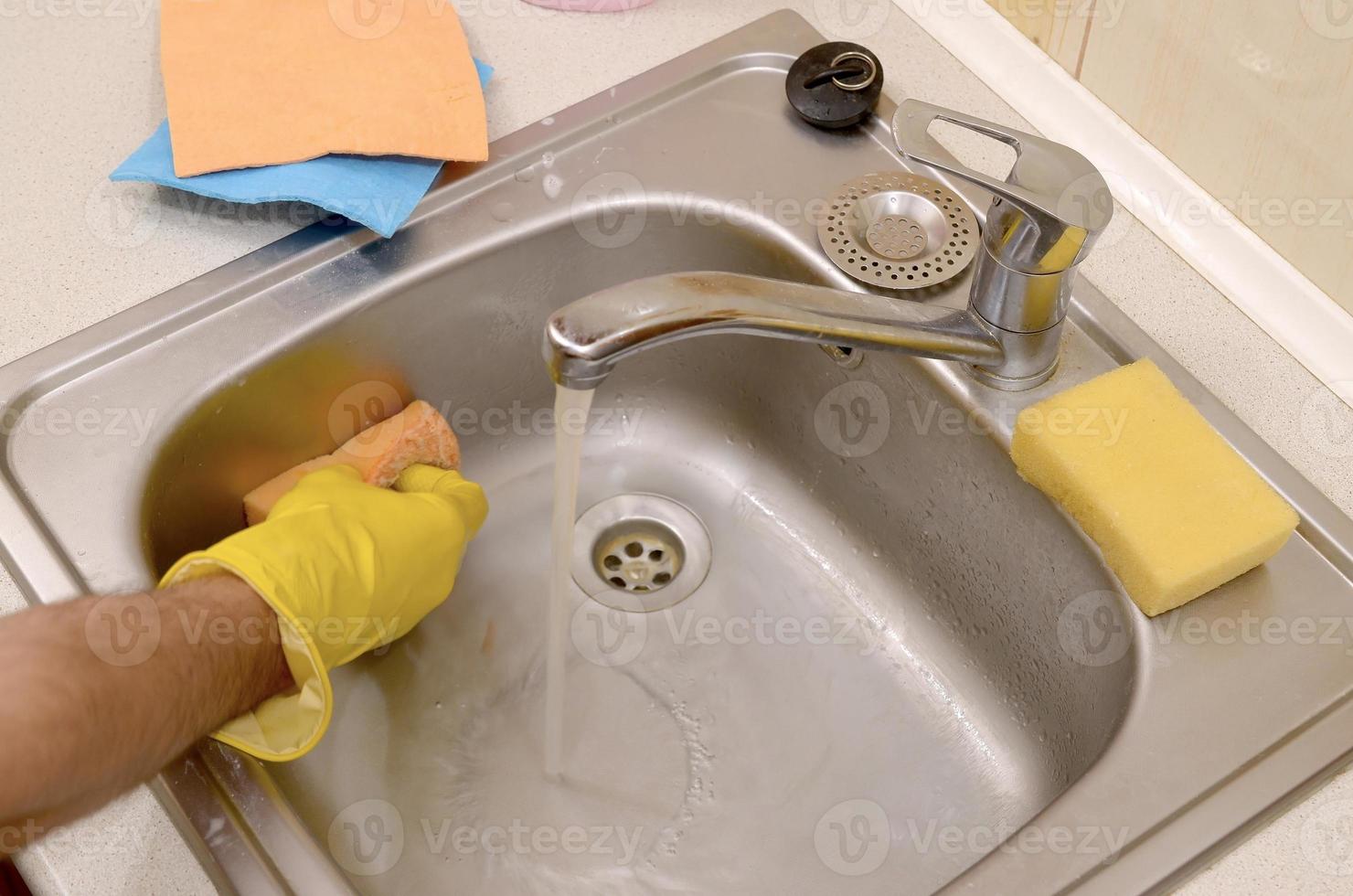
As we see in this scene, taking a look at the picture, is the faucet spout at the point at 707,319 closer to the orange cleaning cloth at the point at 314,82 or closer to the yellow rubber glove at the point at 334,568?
the yellow rubber glove at the point at 334,568

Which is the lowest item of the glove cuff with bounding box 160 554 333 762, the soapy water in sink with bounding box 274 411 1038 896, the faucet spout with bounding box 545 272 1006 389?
the soapy water in sink with bounding box 274 411 1038 896

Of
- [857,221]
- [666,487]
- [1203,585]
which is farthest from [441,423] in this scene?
[1203,585]

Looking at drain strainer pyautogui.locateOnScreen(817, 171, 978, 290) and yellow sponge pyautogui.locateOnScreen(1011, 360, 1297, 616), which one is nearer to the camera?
yellow sponge pyautogui.locateOnScreen(1011, 360, 1297, 616)

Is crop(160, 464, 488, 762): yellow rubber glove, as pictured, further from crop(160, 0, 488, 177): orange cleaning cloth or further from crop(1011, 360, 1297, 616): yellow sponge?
crop(1011, 360, 1297, 616): yellow sponge

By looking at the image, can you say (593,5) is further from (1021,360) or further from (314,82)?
(1021,360)

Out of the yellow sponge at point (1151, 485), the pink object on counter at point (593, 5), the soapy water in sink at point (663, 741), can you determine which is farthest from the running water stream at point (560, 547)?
the pink object on counter at point (593, 5)

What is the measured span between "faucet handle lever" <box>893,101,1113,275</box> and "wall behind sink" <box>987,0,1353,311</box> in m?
0.17

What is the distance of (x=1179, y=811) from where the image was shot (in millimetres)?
600

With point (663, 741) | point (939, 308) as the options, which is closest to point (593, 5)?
point (939, 308)

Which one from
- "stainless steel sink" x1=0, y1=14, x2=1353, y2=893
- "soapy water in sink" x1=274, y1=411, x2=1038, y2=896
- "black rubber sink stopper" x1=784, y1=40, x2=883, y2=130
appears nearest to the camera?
"stainless steel sink" x1=0, y1=14, x2=1353, y2=893

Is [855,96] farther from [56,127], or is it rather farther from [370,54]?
[56,127]

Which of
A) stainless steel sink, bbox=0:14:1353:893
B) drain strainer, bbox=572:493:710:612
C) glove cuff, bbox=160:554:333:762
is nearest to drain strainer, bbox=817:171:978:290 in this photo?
stainless steel sink, bbox=0:14:1353:893

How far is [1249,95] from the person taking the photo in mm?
734

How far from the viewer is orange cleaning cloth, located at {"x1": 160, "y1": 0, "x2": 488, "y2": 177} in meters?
0.79
